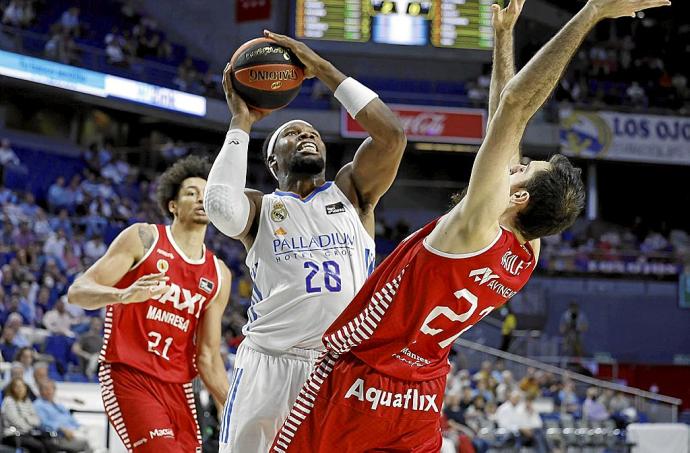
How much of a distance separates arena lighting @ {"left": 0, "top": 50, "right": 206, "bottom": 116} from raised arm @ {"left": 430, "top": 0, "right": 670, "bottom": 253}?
1832 cm

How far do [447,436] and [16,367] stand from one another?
5.55 meters

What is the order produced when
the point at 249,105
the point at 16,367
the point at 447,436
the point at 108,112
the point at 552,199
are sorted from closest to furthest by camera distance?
the point at 552,199
the point at 249,105
the point at 16,367
the point at 447,436
the point at 108,112

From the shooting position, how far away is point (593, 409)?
1655 centimetres

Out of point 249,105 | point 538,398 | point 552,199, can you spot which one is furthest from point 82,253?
point 552,199

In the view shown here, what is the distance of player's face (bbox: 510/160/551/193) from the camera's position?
3354mm

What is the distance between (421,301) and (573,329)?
19.9 meters

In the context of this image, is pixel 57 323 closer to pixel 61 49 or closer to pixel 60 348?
pixel 60 348

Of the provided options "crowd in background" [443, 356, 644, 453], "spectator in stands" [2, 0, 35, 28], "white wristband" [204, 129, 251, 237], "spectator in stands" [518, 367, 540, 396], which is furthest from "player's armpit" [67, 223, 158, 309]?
"spectator in stands" [2, 0, 35, 28]

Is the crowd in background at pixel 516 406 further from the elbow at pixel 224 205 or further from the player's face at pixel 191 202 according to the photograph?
the elbow at pixel 224 205

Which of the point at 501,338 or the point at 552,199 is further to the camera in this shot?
the point at 501,338

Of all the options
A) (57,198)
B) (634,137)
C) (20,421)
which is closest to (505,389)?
(20,421)

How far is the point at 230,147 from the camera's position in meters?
4.00

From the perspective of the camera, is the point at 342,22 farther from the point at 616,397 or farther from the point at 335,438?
the point at 335,438

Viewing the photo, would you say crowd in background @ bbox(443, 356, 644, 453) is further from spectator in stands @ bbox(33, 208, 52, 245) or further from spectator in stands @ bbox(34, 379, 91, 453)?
spectator in stands @ bbox(33, 208, 52, 245)
